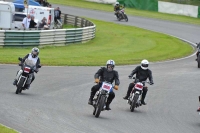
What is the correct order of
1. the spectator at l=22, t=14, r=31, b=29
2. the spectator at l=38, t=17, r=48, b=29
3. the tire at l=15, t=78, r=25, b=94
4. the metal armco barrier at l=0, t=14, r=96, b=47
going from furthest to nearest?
A: 1. the spectator at l=38, t=17, r=48, b=29
2. the spectator at l=22, t=14, r=31, b=29
3. the metal armco barrier at l=0, t=14, r=96, b=47
4. the tire at l=15, t=78, r=25, b=94

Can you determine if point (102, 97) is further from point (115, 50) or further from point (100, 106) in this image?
point (115, 50)

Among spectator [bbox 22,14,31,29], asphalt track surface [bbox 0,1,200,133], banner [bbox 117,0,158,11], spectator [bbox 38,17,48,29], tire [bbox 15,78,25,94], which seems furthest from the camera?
banner [bbox 117,0,158,11]

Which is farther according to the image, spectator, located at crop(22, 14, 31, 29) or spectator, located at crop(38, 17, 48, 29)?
spectator, located at crop(38, 17, 48, 29)

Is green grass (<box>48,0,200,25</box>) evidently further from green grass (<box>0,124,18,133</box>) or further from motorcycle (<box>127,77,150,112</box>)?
green grass (<box>0,124,18,133</box>)

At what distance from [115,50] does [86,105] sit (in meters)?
17.0

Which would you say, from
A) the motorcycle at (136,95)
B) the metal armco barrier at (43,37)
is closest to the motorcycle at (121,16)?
the metal armco barrier at (43,37)

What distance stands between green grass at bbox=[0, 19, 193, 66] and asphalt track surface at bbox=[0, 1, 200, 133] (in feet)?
6.54

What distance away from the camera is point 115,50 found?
113ft

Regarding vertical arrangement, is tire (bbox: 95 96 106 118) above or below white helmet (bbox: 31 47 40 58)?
below

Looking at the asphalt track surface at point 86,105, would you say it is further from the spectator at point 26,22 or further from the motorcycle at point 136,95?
the spectator at point 26,22

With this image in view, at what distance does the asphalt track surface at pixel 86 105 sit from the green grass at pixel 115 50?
1.99 metres

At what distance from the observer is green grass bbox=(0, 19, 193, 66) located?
28172 mm

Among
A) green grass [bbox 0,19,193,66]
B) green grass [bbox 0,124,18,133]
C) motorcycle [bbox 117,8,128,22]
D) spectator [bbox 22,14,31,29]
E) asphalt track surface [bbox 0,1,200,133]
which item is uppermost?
green grass [bbox 0,124,18,133]

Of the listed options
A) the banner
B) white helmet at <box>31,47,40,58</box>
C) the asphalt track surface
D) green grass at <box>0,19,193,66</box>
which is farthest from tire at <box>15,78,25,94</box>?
the banner
